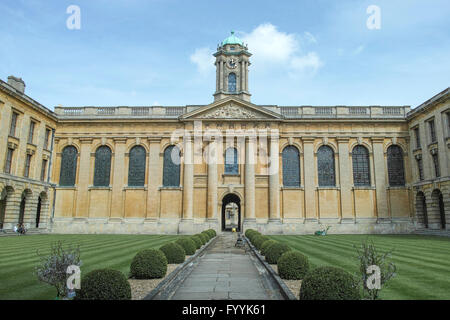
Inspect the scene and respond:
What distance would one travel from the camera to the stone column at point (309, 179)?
36469 millimetres

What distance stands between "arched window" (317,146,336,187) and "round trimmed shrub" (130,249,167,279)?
29493 mm

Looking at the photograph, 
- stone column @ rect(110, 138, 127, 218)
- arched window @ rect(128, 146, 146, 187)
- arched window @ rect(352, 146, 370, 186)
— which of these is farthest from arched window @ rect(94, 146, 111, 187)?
arched window @ rect(352, 146, 370, 186)

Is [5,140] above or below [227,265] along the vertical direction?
above

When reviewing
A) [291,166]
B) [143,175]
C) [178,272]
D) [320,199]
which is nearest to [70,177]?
[143,175]

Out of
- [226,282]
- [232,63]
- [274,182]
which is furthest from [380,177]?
[226,282]

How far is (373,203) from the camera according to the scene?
36688 millimetres

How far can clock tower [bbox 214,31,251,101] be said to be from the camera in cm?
4222

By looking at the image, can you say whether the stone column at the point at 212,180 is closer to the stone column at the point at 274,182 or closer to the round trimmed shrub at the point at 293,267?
the stone column at the point at 274,182

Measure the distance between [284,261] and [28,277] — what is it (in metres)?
8.42

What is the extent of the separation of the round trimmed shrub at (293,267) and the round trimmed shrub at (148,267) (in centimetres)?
401

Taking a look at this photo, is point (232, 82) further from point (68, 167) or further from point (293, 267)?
point (293, 267)

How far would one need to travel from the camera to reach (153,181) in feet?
123

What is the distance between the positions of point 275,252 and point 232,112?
2526cm
